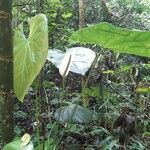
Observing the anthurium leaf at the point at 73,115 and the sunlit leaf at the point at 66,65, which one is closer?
the sunlit leaf at the point at 66,65

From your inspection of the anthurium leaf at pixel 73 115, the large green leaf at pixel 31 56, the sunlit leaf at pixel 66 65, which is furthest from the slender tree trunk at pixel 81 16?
the sunlit leaf at pixel 66 65

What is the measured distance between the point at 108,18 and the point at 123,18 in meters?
0.29

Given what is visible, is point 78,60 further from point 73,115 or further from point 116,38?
point 73,115

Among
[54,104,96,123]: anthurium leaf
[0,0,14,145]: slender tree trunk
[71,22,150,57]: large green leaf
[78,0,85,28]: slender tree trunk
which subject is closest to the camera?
[71,22,150,57]: large green leaf

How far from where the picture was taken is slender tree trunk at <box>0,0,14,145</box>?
47.9 inches

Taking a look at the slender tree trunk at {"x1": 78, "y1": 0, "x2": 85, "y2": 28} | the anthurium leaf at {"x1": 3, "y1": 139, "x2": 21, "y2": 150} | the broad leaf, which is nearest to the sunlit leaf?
the broad leaf

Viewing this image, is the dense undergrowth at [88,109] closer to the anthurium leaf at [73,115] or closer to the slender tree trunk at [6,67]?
the anthurium leaf at [73,115]

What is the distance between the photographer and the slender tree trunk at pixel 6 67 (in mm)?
1217

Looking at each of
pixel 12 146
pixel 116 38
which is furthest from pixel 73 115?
pixel 116 38

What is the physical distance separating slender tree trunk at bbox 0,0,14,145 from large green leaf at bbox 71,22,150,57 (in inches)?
8.2

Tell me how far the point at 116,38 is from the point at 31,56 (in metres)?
0.28

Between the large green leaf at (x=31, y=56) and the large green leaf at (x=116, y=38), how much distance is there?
0.10m

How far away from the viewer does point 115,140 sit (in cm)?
199

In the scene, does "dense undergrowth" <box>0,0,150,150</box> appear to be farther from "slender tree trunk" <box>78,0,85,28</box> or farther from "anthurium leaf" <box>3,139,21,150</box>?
"slender tree trunk" <box>78,0,85,28</box>
